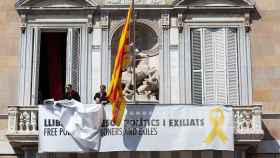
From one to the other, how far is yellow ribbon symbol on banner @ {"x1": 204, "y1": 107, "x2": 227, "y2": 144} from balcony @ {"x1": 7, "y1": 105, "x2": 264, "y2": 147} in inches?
19.6

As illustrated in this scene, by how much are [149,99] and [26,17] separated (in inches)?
206

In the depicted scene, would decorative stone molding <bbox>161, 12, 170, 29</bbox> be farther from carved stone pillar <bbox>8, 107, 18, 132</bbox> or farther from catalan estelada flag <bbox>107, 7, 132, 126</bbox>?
carved stone pillar <bbox>8, 107, 18, 132</bbox>

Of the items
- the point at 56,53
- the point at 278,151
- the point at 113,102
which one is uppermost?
the point at 56,53

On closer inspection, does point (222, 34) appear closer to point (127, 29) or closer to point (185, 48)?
point (185, 48)

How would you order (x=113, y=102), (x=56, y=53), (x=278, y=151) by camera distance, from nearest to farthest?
(x=113, y=102)
(x=278, y=151)
(x=56, y=53)

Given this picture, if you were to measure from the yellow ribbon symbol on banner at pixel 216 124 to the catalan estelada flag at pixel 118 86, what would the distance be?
2.83 metres

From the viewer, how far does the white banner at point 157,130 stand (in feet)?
74.1

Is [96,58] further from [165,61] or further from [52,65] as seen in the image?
[165,61]

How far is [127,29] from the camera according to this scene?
2338 cm

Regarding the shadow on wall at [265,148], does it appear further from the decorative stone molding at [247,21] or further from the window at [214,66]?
the decorative stone molding at [247,21]

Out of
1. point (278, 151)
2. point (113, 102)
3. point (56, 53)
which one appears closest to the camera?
point (113, 102)

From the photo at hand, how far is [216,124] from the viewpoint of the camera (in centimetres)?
2281

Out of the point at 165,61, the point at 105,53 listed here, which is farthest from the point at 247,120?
the point at 105,53

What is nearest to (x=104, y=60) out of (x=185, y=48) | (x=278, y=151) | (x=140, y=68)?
(x=140, y=68)
